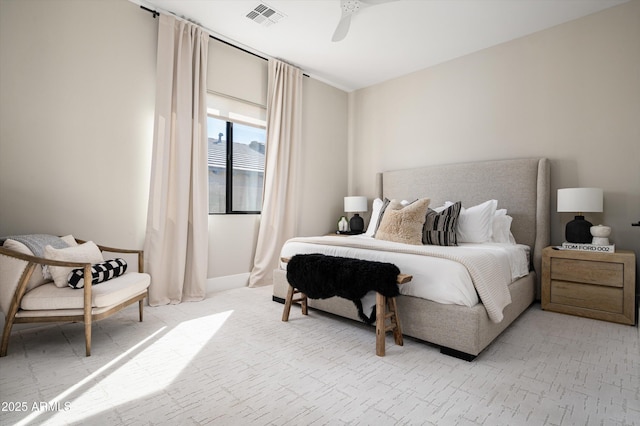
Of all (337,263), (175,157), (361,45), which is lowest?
(337,263)

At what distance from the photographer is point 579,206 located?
297cm

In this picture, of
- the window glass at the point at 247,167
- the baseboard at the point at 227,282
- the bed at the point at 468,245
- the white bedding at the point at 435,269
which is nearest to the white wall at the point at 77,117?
the baseboard at the point at 227,282

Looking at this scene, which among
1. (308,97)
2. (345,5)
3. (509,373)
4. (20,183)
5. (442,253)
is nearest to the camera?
(509,373)

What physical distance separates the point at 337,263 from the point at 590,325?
227 centimetres

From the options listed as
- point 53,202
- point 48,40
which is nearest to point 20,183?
point 53,202

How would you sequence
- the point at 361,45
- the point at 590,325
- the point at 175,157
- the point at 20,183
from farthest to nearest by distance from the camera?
the point at 361,45 → the point at 175,157 → the point at 590,325 → the point at 20,183

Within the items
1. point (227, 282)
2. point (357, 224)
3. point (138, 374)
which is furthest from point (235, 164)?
point (138, 374)

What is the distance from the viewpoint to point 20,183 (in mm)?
2549

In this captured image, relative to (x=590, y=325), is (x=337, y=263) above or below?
above

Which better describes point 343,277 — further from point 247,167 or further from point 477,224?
point 247,167

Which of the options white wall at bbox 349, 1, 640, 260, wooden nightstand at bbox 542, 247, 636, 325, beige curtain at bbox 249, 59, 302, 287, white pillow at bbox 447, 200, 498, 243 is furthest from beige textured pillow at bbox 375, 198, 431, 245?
beige curtain at bbox 249, 59, 302, 287

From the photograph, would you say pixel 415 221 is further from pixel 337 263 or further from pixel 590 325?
pixel 590 325

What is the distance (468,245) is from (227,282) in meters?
2.79

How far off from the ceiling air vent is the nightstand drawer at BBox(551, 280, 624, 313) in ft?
12.5
